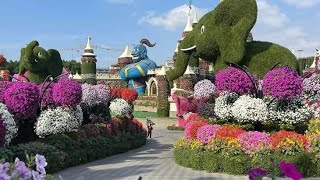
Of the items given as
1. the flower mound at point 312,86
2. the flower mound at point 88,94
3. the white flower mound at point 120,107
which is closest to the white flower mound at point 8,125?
the flower mound at point 88,94

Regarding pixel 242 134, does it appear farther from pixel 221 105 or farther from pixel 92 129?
pixel 92 129

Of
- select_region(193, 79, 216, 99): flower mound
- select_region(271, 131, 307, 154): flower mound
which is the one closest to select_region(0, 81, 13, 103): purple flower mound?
select_region(271, 131, 307, 154): flower mound

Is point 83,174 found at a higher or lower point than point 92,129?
lower

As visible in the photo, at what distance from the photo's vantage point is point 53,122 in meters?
10.9

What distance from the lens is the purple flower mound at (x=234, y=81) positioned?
37.6ft

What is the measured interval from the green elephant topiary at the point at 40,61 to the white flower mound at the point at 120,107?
3376 mm

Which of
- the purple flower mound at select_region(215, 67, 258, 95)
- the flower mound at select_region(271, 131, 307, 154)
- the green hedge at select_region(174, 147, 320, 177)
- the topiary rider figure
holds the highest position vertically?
the topiary rider figure

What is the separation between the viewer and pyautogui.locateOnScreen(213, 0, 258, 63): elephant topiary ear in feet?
47.4

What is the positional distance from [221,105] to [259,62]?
3218mm

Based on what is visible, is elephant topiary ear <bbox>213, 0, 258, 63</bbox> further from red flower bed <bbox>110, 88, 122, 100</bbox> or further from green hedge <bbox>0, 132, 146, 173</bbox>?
red flower bed <bbox>110, 88, 122, 100</bbox>

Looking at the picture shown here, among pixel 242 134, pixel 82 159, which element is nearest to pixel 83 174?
pixel 82 159

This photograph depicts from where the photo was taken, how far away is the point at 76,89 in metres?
11.2

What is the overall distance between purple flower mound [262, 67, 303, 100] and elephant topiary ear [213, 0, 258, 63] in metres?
3.39

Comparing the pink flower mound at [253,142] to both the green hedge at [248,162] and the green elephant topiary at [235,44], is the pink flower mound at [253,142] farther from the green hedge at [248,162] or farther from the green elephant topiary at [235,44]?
the green elephant topiary at [235,44]
